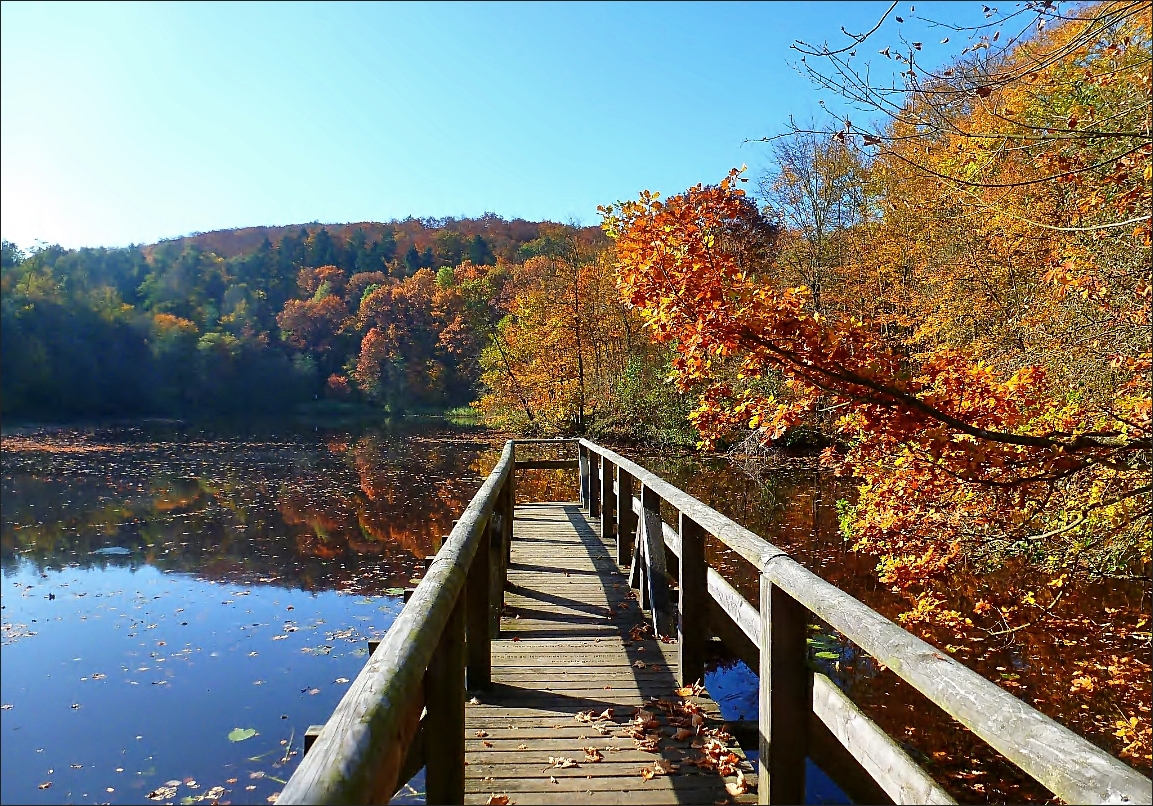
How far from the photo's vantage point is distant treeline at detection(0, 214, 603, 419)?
51.7 meters

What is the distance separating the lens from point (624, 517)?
7.30 m

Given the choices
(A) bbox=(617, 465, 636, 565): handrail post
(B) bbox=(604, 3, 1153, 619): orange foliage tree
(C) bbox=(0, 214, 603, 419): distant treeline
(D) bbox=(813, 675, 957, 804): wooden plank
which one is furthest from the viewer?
(C) bbox=(0, 214, 603, 419): distant treeline

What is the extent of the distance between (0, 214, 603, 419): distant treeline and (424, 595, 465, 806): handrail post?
32.7m

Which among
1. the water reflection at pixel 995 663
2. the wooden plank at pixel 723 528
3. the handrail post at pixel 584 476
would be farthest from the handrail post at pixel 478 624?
the handrail post at pixel 584 476

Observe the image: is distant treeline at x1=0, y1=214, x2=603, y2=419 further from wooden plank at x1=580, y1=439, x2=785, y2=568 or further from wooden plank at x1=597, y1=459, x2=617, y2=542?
wooden plank at x1=580, y1=439, x2=785, y2=568

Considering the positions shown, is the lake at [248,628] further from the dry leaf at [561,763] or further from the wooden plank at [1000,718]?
the wooden plank at [1000,718]

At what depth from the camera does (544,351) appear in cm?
3216

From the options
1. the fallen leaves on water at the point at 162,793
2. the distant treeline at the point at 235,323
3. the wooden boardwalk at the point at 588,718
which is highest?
the distant treeline at the point at 235,323

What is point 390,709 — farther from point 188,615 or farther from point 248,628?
point 188,615

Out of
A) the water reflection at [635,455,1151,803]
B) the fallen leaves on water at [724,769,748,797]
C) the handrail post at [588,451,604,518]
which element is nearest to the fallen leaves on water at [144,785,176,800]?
the water reflection at [635,455,1151,803]

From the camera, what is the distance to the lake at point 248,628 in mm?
5734

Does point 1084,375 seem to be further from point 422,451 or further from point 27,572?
point 422,451

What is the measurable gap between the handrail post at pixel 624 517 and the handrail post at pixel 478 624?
3.27 meters

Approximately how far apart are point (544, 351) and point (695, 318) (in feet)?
91.9
